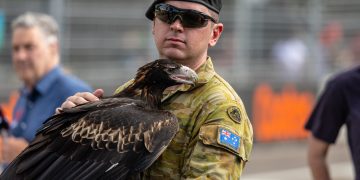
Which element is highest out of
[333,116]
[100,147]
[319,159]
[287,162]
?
[100,147]

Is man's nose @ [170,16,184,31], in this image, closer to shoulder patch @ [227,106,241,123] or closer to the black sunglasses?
the black sunglasses

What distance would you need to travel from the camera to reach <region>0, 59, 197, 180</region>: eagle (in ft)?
10.5

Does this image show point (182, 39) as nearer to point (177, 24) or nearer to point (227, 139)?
point (177, 24)

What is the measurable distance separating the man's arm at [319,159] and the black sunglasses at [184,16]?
7.46ft

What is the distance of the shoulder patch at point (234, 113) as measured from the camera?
330 cm

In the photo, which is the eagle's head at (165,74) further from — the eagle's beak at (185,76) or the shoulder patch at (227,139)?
the shoulder patch at (227,139)

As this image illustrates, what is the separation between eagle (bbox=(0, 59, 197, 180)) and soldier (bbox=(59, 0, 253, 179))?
0.37 feet

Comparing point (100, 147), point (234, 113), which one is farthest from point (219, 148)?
point (100, 147)

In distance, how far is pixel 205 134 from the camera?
325cm

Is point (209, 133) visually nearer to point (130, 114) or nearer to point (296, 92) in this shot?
point (130, 114)

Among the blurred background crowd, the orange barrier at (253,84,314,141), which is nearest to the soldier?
the blurred background crowd

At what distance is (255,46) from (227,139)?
1283 centimetres

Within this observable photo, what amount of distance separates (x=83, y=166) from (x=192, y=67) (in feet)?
2.29

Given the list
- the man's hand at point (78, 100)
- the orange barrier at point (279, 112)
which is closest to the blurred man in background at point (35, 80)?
the man's hand at point (78, 100)
